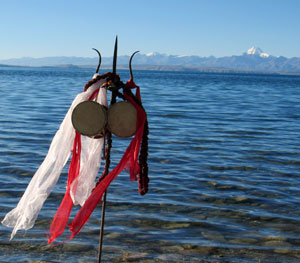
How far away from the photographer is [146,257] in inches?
181

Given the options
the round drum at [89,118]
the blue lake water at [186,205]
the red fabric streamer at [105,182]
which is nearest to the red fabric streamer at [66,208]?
the red fabric streamer at [105,182]

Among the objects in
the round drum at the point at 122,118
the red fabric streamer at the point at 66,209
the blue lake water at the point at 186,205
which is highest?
the round drum at the point at 122,118

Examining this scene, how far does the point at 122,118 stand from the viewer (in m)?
2.75

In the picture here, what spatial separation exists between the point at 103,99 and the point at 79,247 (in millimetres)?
2344

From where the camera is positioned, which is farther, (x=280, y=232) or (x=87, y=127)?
(x=280, y=232)

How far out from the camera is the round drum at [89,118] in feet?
8.83

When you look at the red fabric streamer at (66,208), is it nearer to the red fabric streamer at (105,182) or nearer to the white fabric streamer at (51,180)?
the white fabric streamer at (51,180)

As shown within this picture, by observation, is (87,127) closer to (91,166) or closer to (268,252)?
(91,166)

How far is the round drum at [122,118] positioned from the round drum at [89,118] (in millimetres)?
46

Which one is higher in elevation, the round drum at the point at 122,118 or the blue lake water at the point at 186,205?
the round drum at the point at 122,118

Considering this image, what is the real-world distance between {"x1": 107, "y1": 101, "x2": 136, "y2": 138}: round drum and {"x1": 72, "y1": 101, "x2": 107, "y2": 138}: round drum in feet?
0.15

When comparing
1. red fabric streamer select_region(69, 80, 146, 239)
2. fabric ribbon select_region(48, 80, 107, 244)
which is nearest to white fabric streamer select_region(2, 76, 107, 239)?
fabric ribbon select_region(48, 80, 107, 244)

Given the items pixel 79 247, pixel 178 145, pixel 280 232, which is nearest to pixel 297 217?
pixel 280 232

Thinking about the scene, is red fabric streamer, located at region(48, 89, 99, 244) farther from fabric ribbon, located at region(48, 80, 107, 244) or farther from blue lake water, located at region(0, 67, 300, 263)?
blue lake water, located at region(0, 67, 300, 263)
